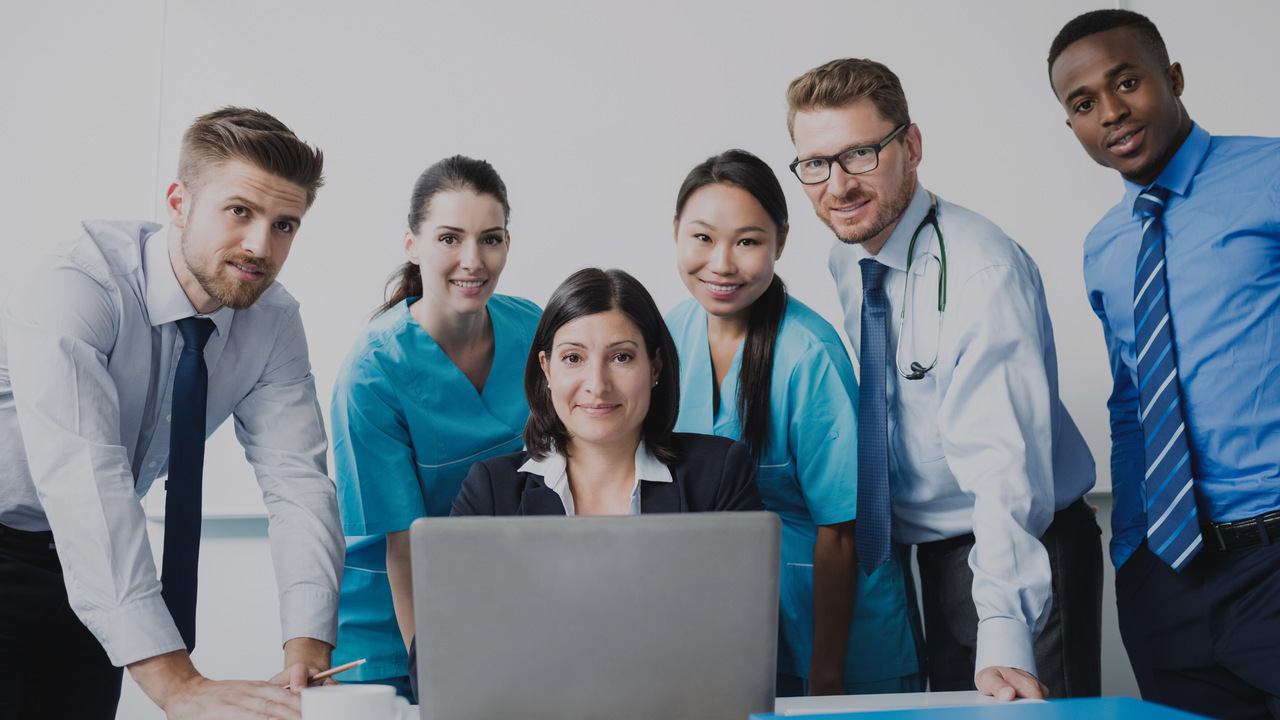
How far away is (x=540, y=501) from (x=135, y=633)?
62cm

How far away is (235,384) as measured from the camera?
5.35ft

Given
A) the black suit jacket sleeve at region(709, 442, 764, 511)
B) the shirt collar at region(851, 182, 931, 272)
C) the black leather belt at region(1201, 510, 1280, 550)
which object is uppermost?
the shirt collar at region(851, 182, 931, 272)

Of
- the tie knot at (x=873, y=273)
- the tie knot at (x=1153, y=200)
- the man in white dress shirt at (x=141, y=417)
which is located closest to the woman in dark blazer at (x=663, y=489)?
the man in white dress shirt at (x=141, y=417)

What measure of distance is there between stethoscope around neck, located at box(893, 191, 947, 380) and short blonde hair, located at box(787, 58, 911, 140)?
0.61 feet

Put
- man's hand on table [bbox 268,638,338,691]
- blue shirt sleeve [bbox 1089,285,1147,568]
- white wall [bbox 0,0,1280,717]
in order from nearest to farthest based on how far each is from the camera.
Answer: man's hand on table [bbox 268,638,338,691] → blue shirt sleeve [bbox 1089,285,1147,568] → white wall [bbox 0,0,1280,717]

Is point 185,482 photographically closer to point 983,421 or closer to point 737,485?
point 737,485

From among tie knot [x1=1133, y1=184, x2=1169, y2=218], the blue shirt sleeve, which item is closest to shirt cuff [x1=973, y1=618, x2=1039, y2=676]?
the blue shirt sleeve

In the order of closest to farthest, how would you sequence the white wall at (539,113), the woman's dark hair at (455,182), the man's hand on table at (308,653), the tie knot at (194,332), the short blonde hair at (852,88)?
the man's hand on table at (308,653)
the tie knot at (194,332)
the short blonde hair at (852,88)
the woman's dark hair at (455,182)
the white wall at (539,113)

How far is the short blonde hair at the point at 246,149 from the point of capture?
4.96 feet

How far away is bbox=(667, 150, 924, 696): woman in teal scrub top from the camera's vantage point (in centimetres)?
174

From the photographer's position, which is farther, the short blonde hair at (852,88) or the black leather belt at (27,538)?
the short blonde hair at (852,88)

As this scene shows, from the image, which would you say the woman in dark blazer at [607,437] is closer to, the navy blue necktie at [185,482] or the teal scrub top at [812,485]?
the teal scrub top at [812,485]

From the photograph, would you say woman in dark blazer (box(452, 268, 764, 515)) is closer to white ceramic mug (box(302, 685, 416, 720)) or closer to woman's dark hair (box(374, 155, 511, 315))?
woman's dark hair (box(374, 155, 511, 315))

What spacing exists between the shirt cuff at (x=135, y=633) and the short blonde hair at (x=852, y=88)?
1.37 metres
